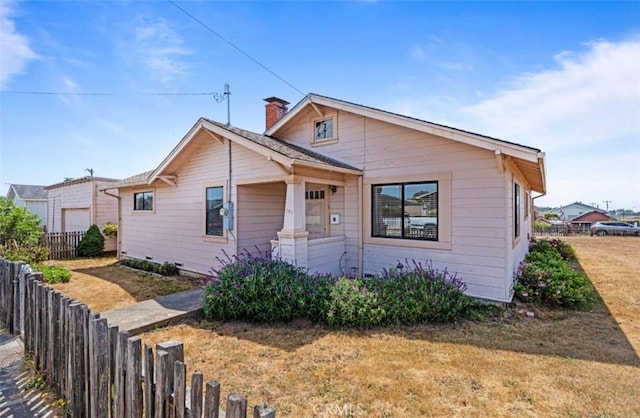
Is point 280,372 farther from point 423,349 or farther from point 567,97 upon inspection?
point 567,97

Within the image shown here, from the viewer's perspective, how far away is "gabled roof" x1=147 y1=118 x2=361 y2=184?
718 centimetres

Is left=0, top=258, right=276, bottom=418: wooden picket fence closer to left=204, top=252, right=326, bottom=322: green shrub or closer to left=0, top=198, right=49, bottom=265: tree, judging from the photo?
left=204, top=252, right=326, bottom=322: green shrub

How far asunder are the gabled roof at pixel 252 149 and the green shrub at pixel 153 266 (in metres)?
2.90

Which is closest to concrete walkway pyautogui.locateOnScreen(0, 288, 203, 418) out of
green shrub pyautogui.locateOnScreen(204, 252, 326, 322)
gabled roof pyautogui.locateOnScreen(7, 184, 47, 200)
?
green shrub pyautogui.locateOnScreen(204, 252, 326, 322)

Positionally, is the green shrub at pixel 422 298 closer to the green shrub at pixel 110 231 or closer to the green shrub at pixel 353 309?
the green shrub at pixel 353 309

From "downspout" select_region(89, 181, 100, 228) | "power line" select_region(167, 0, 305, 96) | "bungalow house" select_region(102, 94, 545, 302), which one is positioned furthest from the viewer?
"downspout" select_region(89, 181, 100, 228)

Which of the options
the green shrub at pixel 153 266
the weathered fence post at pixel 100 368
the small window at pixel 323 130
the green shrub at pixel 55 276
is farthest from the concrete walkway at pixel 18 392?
the small window at pixel 323 130

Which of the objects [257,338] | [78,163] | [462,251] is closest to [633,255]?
[462,251]

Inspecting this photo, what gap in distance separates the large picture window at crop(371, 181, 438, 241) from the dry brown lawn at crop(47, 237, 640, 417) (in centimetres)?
244

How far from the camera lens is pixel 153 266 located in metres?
11.0

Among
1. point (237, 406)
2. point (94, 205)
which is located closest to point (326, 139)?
point (237, 406)

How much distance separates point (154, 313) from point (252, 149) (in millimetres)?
4158

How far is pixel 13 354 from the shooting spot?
404 cm

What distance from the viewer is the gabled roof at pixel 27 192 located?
28927mm
